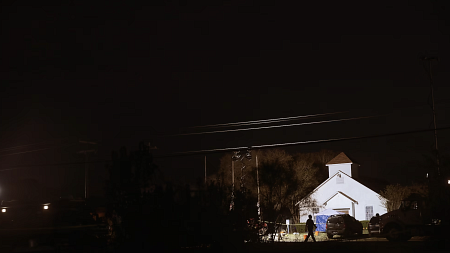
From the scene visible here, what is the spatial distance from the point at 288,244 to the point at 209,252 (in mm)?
3576

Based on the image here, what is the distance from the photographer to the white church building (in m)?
52.0

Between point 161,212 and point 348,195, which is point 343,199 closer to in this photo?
point 348,195

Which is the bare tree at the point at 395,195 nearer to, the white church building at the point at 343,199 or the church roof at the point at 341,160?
the white church building at the point at 343,199

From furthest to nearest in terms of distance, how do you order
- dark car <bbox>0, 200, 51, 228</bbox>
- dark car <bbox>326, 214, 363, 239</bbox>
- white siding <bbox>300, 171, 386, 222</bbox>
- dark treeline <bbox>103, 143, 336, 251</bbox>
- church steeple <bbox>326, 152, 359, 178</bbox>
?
church steeple <bbox>326, 152, 359, 178</bbox> < white siding <bbox>300, 171, 386, 222</bbox> < dark car <bbox>326, 214, 363, 239</bbox> < dark car <bbox>0, 200, 51, 228</bbox> < dark treeline <bbox>103, 143, 336, 251</bbox>

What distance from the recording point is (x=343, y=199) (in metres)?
53.1

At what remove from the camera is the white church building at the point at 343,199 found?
52.0m

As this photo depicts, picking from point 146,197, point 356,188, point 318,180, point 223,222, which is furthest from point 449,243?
point 318,180

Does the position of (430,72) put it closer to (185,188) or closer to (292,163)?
(185,188)

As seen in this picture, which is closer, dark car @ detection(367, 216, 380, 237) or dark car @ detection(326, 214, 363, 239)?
dark car @ detection(367, 216, 380, 237)

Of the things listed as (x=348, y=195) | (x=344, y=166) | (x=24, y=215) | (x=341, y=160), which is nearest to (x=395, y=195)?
(x=348, y=195)

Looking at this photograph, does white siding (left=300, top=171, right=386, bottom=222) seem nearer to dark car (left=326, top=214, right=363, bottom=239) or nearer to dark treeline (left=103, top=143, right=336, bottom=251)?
dark car (left=326, top=214, right=363, bottom=239)

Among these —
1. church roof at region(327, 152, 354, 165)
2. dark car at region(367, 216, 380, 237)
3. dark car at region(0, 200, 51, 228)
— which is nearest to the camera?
dark car at region(0, 200, 51, 228)

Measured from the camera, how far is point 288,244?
15.9m

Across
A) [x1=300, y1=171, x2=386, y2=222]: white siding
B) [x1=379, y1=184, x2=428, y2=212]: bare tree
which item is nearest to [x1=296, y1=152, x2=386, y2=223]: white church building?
[x1=300, y1=171, x2=386, y2=222]: white siding
